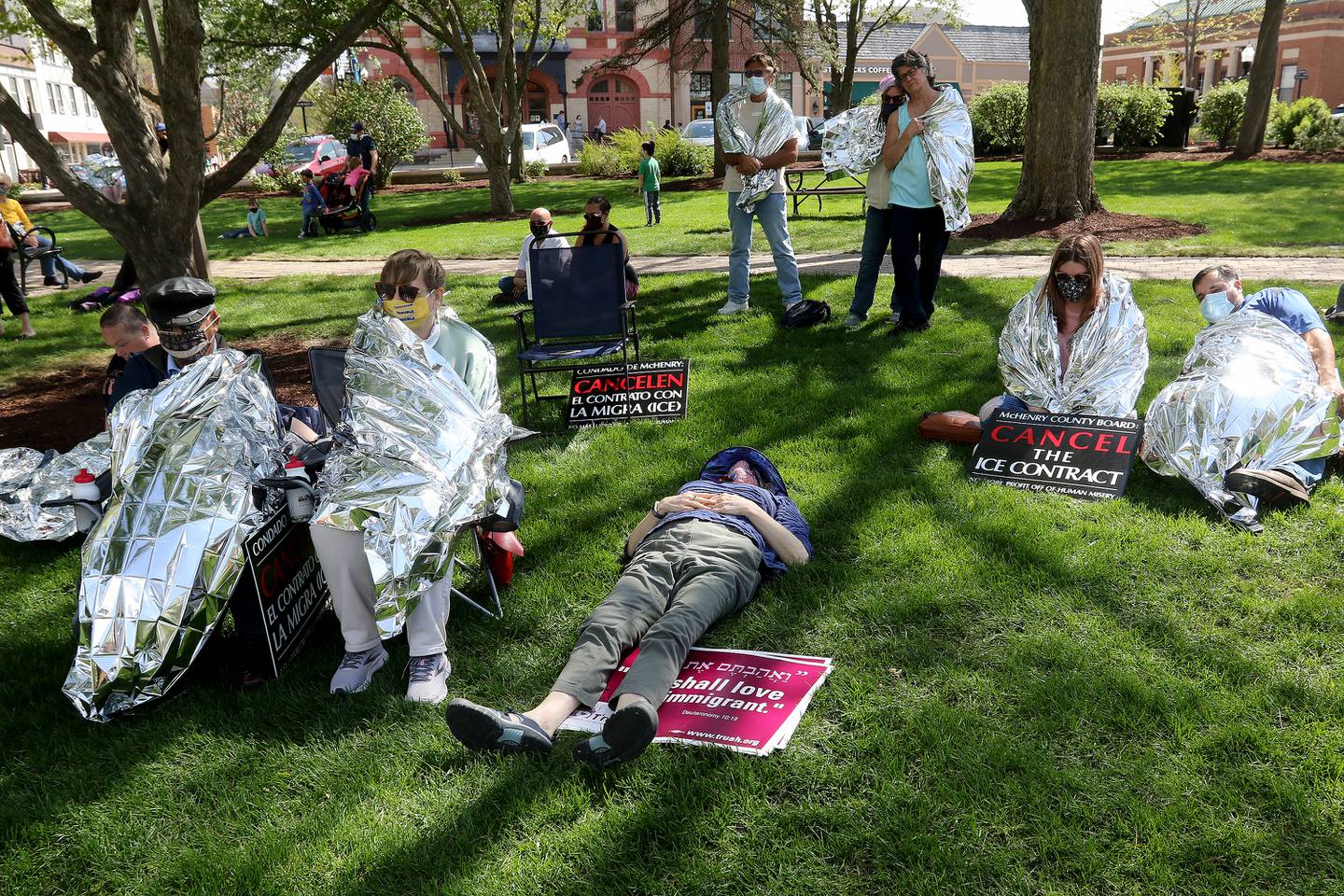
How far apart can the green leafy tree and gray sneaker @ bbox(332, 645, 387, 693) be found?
24245mm

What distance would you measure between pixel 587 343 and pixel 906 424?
2247mm

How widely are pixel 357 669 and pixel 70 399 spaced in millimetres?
5267

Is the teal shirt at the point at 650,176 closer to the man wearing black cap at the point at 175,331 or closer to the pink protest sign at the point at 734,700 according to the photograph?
the man wearing black cap at the point at 175,331

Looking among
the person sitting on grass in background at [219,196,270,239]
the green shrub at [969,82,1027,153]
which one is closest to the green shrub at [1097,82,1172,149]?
the green shrub at [969,82,1027,153]

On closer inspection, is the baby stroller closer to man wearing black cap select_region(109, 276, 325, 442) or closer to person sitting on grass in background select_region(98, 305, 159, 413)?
person sitting on grass in background select_region(98, 305, 159, 413)

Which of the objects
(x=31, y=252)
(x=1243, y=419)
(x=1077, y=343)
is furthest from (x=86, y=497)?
(x=31, y=252)

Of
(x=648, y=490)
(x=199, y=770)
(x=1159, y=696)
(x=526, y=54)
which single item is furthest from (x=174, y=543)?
(x=526, y=54)

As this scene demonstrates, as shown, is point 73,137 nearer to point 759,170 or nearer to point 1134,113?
point 1134,113

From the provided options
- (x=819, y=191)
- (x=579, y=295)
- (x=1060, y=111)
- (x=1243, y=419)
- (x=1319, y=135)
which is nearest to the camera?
(x=1243, y=419)

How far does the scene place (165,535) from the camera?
3285 mm

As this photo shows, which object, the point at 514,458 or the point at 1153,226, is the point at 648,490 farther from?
the point at 1153,226

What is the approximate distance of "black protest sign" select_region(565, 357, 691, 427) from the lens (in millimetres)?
6176

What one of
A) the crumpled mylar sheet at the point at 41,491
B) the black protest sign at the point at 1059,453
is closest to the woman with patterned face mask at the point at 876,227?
the black protest sign at the point at 1059,453

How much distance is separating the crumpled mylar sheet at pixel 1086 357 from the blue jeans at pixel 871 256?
2450 mm
